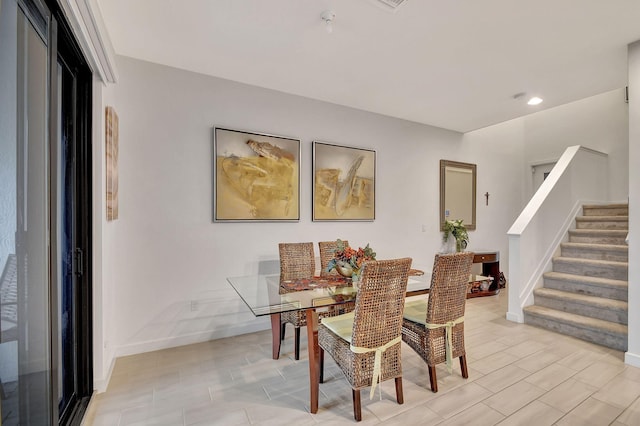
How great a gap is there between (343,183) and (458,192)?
238 cm

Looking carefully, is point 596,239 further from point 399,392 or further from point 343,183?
point 399,392

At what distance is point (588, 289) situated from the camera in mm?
3545

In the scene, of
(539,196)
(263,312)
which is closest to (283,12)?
(263,312)

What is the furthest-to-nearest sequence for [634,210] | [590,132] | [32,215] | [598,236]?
[590,132], [598,236], [634,210], [32,215]

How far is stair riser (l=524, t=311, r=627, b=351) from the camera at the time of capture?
2.92 m

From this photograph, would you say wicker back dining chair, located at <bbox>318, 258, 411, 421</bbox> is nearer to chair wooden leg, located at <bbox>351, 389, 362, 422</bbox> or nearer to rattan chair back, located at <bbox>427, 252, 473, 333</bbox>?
chair wooden leg, located at <bbox>351, 389, 362, 422</bbox>

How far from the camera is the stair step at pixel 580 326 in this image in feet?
9.67

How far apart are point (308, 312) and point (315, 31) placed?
2.14 metres

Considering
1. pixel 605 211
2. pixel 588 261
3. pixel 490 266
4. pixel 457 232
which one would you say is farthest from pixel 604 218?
pixel 457 232

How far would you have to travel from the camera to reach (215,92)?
3199 millimetres

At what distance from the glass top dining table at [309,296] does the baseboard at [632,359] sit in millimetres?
1823

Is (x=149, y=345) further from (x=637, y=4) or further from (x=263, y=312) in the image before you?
(x=637, y=4)

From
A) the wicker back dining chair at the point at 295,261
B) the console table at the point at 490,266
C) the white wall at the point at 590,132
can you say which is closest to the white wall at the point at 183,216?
the wicker back dining chair at the point at 295,261

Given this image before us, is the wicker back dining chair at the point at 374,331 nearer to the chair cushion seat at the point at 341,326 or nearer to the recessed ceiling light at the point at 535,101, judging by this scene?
the chair cushion seat at the point at 341,326
